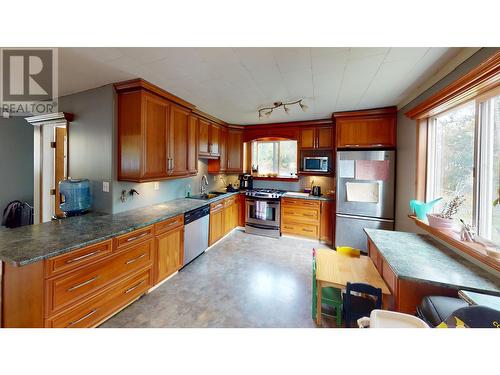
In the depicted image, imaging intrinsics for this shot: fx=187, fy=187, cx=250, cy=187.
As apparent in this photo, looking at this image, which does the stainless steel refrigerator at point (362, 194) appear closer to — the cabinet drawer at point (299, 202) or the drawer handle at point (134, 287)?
the cabinet drawer at point (299, 202)

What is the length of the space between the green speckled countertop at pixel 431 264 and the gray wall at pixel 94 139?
291 centimetres

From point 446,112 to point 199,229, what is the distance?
3.36 m

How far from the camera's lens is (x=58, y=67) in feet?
5.71

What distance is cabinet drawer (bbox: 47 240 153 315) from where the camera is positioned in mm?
1321

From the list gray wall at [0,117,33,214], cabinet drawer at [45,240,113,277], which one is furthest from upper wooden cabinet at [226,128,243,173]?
gray wall at [0,117,33,214]

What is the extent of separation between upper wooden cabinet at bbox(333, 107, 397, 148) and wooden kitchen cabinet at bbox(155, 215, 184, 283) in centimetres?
298

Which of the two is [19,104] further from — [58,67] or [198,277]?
[198,277]

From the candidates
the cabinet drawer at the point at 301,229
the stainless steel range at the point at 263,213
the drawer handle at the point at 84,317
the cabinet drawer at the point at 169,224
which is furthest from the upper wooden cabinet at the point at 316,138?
the drawer handle at the point at 84,317

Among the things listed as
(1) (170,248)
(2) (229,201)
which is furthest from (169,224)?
(2) (229,201)

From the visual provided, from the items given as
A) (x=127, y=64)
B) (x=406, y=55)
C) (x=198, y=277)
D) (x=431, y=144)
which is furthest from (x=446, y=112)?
(x=198, y=277)

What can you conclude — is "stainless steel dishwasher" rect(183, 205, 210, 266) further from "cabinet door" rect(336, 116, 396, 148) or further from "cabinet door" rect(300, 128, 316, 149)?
"cabinet door" rect(336, 116, 396, 148)

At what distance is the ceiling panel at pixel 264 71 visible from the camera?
61.1 inches

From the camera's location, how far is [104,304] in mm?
1645
